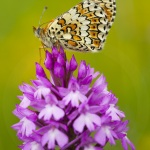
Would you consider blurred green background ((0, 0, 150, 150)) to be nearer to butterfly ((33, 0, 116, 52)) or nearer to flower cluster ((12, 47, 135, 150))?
butterfly ((33, 0, 116, 52))

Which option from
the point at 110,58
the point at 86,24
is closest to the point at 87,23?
the point at 86,24

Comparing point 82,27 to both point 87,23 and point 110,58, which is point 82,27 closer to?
point 87,23

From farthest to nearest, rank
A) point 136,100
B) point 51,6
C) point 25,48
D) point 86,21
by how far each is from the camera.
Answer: point 51,6, point 25,48, point 136,100, point 86,21

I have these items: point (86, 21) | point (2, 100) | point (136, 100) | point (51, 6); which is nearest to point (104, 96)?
point (86, 21)

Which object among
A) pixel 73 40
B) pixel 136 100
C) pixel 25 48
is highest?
pixel 73 40

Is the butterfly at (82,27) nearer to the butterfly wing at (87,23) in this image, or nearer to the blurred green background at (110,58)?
the butterfly wing at (87,23)

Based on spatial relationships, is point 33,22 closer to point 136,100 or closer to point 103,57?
point 103,57

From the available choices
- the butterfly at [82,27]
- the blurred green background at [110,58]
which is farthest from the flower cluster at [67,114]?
the blurred green background at [110,58]
